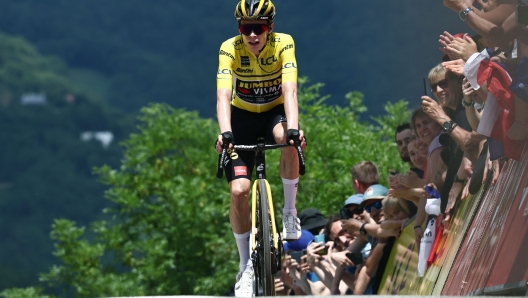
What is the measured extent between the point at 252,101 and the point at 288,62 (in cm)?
45

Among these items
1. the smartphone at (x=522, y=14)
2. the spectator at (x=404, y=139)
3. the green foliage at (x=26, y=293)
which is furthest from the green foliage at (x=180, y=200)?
the smartphone at (x=522, y=14)

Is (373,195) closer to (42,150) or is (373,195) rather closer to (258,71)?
(258,71)

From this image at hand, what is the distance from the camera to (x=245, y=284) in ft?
20.9

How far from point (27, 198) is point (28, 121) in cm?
207

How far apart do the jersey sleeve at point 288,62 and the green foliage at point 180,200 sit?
6418 mm

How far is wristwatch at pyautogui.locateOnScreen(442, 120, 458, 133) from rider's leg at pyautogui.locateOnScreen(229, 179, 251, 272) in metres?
1.57

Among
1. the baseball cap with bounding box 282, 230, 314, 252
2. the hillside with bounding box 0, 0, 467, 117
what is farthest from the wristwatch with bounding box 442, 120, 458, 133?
the hillside with bounding box 0, 0, 467, 117

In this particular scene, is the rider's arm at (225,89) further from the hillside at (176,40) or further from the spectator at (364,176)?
the hillside at (176,40)

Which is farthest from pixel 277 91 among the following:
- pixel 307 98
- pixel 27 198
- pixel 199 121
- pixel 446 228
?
pixel 27 198

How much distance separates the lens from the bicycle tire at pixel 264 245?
582 cm

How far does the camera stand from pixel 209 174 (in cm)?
1634

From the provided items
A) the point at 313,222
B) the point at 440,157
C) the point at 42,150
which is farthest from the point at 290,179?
the point at 42,150

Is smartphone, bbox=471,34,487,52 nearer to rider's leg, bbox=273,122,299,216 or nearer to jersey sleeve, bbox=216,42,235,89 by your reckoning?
rider's leg, bbox=273,122,299,216

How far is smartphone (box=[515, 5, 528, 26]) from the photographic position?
16.3 feet
